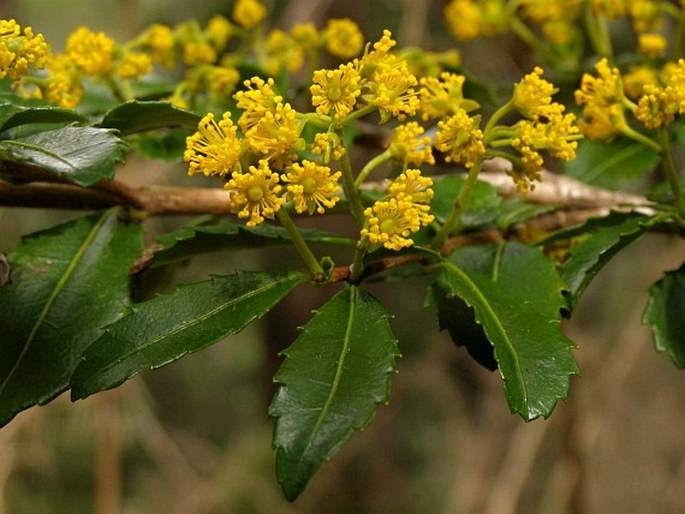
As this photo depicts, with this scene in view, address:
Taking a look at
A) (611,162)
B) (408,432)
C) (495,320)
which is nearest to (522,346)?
(495,320)

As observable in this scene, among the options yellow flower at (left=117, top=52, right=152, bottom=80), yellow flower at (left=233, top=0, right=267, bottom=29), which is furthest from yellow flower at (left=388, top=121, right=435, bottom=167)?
yellow flower at (left=233, top=0, right=267, bottom=29)

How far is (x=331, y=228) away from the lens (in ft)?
6.39

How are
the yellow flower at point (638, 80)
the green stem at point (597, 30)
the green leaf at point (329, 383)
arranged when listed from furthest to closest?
1. the green stem at point (597, 30)
2. the yellow flower at point (638, 80)
3. the green leaf at point (329, 383)

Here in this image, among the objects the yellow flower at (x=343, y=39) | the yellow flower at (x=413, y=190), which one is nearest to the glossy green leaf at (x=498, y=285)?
the yellow flower at (x=413, y=190)

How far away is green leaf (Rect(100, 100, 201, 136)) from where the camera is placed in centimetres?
63

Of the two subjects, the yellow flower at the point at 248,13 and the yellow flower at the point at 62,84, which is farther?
the yellow flower at the point at 248,13

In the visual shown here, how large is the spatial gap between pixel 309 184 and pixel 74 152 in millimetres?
155

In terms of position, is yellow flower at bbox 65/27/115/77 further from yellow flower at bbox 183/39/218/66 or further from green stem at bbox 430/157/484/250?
green stem at bbox 430/157/484/250

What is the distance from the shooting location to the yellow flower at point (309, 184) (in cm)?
57

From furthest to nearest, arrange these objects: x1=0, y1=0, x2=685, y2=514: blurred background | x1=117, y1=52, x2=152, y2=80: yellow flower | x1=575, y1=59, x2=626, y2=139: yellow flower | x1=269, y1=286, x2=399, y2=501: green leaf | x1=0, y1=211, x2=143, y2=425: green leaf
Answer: x1=0, y1=0, x2=685, y2=514: blurred background < x1=117, y1=52, x2=152, y2=80: yellow flower < x1=575, y1=59, x2=626, y2=139: yellow flower < x1=0, y1=211, x2=143, y2=425: green leaf < x1=269, y1=286, x2=399, y2=501: green leaf

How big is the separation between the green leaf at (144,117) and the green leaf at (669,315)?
42 centimetres

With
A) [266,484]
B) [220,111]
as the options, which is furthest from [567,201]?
[266,484]

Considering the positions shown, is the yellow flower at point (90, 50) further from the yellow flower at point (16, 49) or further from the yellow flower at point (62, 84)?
the yellow flower at point (16, 49)

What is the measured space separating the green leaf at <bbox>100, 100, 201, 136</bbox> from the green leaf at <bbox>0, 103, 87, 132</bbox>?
0.03m
